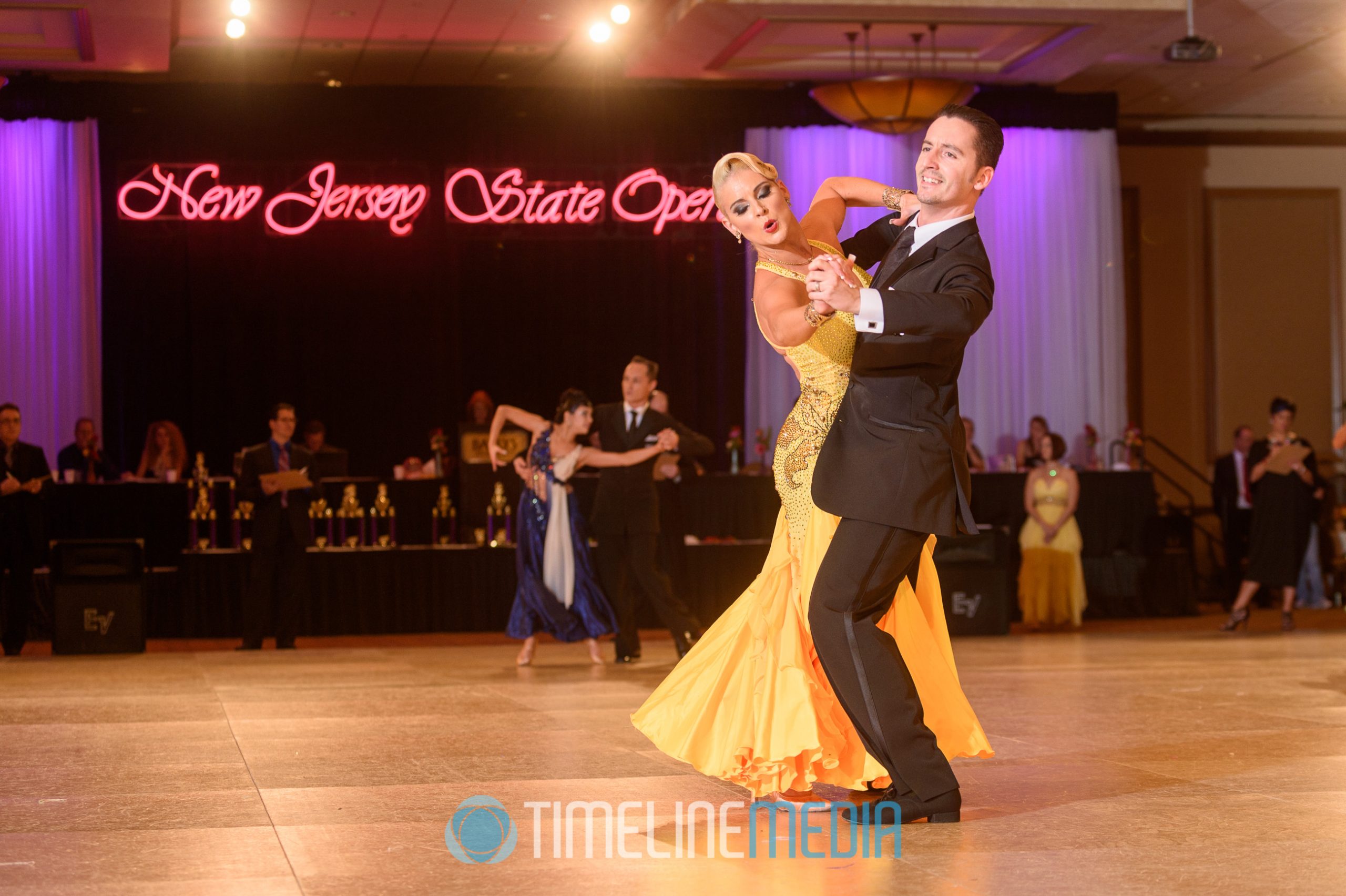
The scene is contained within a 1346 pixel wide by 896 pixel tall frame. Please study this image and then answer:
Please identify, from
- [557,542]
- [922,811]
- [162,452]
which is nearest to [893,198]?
[922,811]

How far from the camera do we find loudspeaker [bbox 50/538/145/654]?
30.5 feet

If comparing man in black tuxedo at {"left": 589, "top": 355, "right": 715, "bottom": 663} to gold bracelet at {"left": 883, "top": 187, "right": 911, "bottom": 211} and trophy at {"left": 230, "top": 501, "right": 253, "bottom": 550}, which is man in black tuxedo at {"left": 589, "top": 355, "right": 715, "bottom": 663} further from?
gold bracelet at {"left": 883, "top": 187, "right": 911, "bottom": 211}

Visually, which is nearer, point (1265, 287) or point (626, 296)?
point (626, 296)

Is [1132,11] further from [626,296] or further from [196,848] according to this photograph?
[196,848]

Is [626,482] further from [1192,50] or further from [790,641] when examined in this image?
[1192,50]

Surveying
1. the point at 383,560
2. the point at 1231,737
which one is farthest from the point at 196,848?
the point at 383,560

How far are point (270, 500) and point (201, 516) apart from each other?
1.31 meters

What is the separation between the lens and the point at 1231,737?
4.81 m

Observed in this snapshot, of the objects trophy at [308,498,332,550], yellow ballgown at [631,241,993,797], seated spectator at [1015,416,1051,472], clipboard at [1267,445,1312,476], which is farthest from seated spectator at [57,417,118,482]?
yellow ballgown at [631,241,993,797]

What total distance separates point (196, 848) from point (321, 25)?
10.4 m

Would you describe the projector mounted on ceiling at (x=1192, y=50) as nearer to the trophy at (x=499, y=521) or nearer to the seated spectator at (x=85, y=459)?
the trophy at (x=499, y=521)

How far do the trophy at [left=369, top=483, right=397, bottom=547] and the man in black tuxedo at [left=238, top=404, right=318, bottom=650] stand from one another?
3.50ft

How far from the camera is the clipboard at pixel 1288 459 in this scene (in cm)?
1017

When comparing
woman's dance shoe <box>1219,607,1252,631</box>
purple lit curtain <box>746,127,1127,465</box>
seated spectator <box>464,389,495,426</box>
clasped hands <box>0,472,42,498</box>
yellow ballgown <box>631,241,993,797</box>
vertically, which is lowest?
woman's dance shoe <box>1219,607,1252,631</box>
